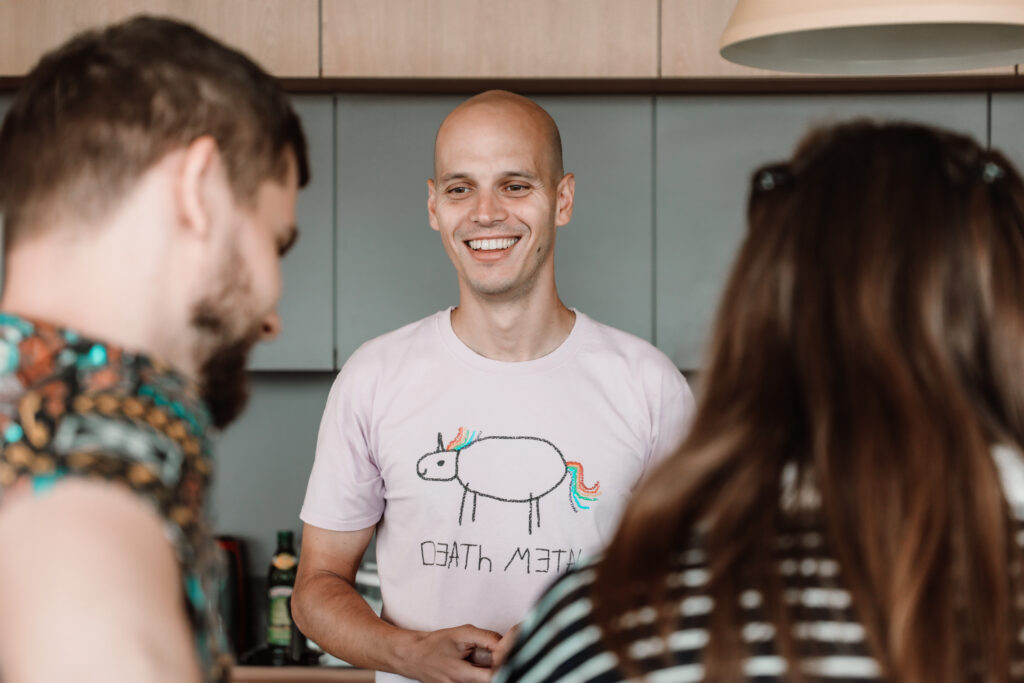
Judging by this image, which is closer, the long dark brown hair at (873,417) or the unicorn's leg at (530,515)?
the long dark brown hair at (873,417)

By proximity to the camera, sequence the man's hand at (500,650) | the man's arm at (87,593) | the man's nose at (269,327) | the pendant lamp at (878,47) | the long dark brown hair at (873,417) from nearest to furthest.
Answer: the man's arm at (87,593), the long dark brown hair at (873,417), the man's nose at (269,327), the pendant lamp at (878,47), the man's hand at (500,650)

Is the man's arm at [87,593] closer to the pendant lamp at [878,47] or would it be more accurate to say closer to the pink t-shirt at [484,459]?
the pendant lamp at [878,47]

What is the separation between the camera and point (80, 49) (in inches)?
24.7

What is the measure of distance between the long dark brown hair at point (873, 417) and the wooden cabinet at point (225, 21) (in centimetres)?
191

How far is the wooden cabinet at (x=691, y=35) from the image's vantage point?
234 cm

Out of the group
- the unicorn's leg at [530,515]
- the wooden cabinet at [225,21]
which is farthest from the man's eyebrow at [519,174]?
the wooden cabinet at [225,21]

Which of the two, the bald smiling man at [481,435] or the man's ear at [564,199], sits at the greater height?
the man's ear at [564,199]

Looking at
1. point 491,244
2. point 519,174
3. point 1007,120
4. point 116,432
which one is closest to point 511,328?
point 491,244

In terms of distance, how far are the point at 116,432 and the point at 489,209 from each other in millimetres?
1078

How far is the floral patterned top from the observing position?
18.9 inches

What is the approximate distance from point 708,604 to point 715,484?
0.24ft

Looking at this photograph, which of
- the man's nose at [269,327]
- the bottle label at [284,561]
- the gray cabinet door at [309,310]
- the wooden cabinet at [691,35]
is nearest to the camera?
the man's nose at [269,327]

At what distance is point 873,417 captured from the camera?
0.61 m

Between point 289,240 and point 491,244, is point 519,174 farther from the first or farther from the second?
point 289,240
